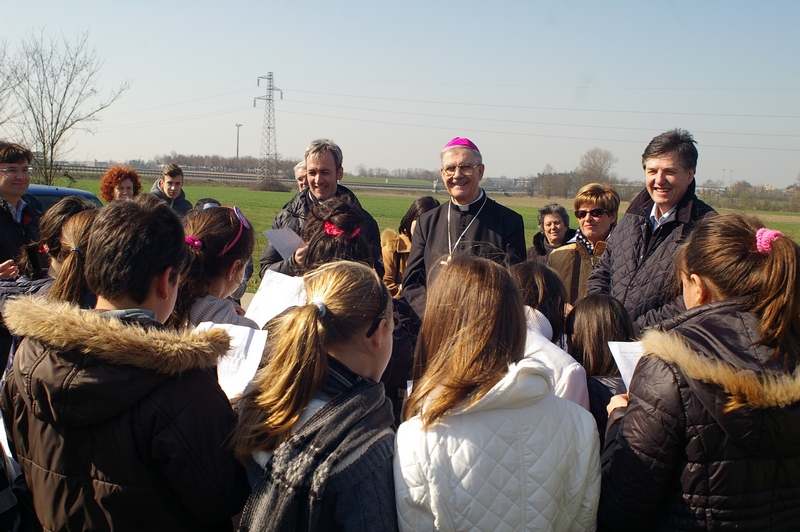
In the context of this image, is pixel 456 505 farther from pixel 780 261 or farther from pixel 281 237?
pixel 281 237

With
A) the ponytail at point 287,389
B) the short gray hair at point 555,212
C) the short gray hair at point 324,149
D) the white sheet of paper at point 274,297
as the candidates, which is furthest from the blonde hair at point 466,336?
the short gray hair at point 555,212

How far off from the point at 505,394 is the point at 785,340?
860 mm

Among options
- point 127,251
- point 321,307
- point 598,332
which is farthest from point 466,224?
point 127,251

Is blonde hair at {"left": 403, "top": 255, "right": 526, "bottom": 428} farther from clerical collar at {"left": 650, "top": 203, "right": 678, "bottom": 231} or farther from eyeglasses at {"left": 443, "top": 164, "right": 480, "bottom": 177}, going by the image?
eyeglasses at {"left": 443, "top": 164, "right": 480, "bottom": 177}

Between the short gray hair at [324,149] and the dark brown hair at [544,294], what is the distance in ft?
7.45

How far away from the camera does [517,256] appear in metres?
4.39

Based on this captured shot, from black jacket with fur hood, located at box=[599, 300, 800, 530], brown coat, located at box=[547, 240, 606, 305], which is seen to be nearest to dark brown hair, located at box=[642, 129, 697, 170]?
brown coat, located at box=[547, 240, 606, 305]

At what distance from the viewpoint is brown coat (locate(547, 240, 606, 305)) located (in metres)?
5.13

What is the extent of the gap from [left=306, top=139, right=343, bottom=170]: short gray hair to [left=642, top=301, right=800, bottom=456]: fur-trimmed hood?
3347 mm

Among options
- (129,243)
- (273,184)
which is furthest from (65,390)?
(273,184)

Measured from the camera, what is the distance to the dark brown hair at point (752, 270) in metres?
1.77

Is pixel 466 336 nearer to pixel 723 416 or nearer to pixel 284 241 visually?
pixel 723 416

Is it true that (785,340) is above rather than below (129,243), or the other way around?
below

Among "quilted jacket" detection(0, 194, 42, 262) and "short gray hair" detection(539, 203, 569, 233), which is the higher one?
"short gray hair" detection(539, 203, 569, 233)
